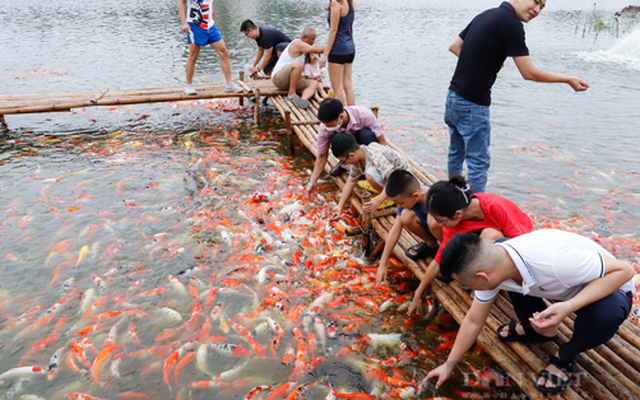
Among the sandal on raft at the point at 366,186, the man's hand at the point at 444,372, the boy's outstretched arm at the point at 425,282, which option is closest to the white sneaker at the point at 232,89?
the sandal on raft at the point at 366,186

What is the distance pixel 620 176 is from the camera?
875 cm

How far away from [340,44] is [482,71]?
149 inches

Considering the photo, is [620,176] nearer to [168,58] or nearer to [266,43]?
[266,43]

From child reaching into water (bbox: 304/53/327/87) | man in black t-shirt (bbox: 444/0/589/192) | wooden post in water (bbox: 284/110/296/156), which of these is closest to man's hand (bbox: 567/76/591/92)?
man in black t-shirt (bbox: 444/0/589/192)

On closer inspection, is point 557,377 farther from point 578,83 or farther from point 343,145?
point 343,145

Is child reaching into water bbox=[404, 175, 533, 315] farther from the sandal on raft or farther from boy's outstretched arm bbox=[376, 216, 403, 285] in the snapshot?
the sandal on raft

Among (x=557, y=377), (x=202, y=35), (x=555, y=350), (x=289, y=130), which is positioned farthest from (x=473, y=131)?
(x=202, y=35)

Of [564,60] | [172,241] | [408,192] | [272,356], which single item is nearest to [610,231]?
[408,192]

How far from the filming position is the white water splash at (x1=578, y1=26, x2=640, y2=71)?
784 inches

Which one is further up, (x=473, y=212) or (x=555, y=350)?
(x=473, y=212)

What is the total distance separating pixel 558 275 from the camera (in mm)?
2793

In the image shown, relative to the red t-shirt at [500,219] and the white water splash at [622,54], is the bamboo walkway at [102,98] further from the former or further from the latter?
the white water splash at [622,54]

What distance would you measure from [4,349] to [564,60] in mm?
23112

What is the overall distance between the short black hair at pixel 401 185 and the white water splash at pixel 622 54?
20372 mm
